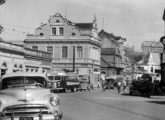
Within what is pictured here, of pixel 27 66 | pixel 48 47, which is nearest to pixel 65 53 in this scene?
pixel 48 47

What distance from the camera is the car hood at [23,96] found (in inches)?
433

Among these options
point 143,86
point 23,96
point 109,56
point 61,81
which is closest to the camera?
point 23,96

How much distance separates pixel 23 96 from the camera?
1116cm

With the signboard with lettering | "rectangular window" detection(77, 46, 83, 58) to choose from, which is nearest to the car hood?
the signboard with lettering

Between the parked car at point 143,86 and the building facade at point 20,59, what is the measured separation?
17481mm

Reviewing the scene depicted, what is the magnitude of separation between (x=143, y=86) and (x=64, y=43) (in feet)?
133

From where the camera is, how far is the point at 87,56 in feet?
268

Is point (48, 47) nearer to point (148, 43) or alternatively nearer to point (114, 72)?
point (114, 72)

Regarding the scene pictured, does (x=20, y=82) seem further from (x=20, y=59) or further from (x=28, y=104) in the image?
(x=20, y=59)

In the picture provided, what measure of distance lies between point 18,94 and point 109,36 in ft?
339

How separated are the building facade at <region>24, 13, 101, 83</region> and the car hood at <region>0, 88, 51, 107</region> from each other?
69693mm

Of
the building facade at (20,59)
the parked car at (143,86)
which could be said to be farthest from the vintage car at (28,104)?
the building facade at (20,59)

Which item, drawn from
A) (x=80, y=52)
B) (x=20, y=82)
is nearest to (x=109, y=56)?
(x=80, y=52)

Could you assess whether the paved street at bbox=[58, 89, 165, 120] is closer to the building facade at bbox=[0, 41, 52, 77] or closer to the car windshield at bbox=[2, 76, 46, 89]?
the car windshield at bbox=[2, 76, 46, 89]
